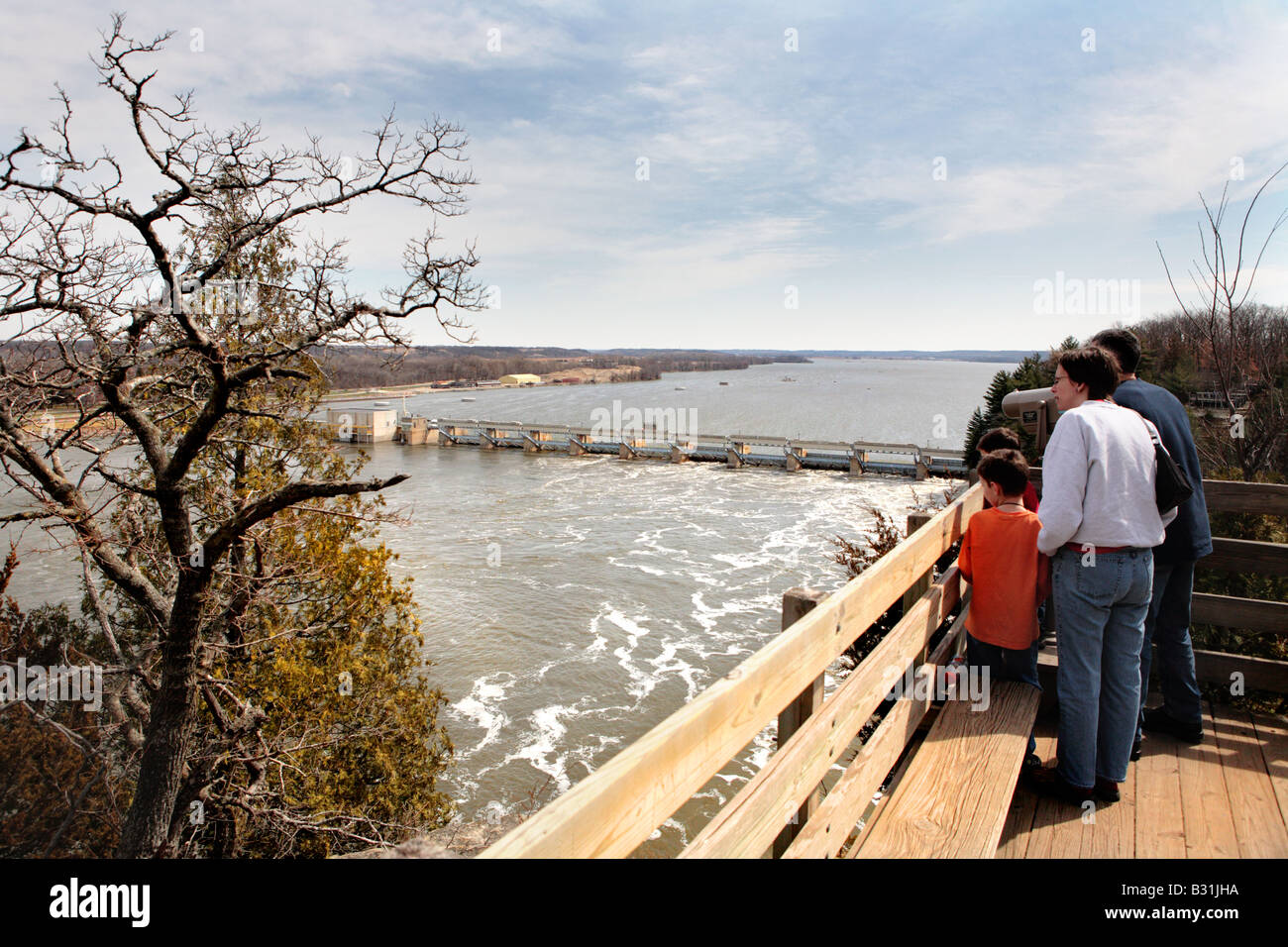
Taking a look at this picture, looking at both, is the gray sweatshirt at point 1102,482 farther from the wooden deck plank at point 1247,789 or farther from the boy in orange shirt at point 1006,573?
the wooden deck plank at point 1247,789

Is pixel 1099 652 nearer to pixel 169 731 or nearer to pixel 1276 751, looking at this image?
pixel 1276 751

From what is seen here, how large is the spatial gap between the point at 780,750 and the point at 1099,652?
1.90 metres

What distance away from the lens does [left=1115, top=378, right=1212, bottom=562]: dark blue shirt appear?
3682 mm

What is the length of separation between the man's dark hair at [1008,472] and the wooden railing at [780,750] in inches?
21.2

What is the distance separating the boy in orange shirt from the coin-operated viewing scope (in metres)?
0.54

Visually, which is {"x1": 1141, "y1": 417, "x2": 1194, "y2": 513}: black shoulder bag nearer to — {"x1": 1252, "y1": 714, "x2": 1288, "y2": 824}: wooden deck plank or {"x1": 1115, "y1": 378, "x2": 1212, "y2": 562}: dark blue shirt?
{"x1": 1115, "y1": 378, "x2": 1212, "y2": 562}: dark blue shirt

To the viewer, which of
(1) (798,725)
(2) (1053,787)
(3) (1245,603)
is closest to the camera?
(1) (798,725)

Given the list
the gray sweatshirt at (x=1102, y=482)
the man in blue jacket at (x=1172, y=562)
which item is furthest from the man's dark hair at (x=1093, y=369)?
the man in blue jacket at (x=1172, y=562)

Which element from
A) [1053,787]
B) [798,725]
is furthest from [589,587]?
[798,725]

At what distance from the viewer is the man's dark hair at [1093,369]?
331cm

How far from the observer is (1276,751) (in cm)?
400

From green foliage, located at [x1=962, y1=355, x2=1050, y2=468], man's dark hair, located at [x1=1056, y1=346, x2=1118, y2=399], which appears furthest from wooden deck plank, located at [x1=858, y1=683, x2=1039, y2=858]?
green foliage, located at [x1=962, y1=355, x2=1050, y2=468]
